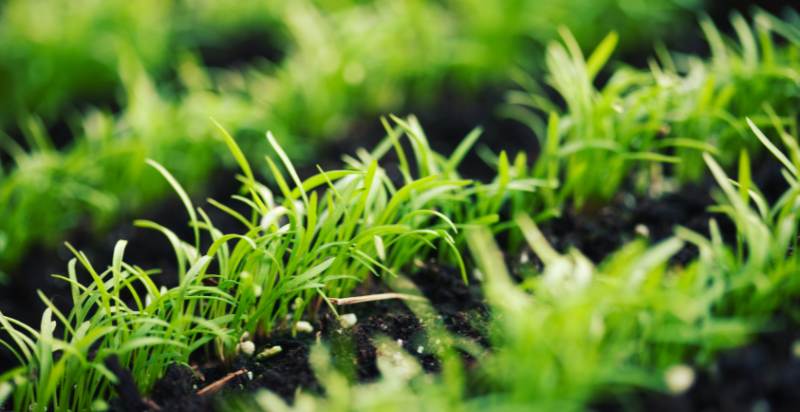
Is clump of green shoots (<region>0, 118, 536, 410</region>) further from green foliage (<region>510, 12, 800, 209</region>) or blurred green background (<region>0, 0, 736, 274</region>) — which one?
blurred green background (<region>0, 0, 736, 274</region>)

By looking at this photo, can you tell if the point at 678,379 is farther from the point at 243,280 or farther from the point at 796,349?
the point at 243,280

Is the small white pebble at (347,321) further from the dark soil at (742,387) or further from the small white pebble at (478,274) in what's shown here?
the dark soil at (742,387)

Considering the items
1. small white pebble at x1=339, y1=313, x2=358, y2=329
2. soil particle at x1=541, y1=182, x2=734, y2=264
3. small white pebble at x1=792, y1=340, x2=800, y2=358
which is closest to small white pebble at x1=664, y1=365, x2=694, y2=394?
small white pebble at x1=792, y1=340, x2=800, y2=358

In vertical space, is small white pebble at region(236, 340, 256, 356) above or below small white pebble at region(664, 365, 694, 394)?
below

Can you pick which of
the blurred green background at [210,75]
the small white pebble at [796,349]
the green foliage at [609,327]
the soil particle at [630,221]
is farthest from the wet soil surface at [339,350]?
the blurred green background at [210,75]

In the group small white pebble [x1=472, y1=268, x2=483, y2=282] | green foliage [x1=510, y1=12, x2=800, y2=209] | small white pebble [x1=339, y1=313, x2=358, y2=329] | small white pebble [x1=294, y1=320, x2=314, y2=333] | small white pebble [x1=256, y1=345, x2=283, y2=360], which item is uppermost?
green foliage [x1=510, y1=12, x2=800, y2=209]

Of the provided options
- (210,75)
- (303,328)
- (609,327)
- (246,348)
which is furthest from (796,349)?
(210,75)

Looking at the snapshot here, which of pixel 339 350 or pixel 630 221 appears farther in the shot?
pixel 630 221

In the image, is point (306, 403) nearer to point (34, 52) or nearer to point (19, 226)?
point (19, 226)

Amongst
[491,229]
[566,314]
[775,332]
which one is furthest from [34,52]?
[775,332]
